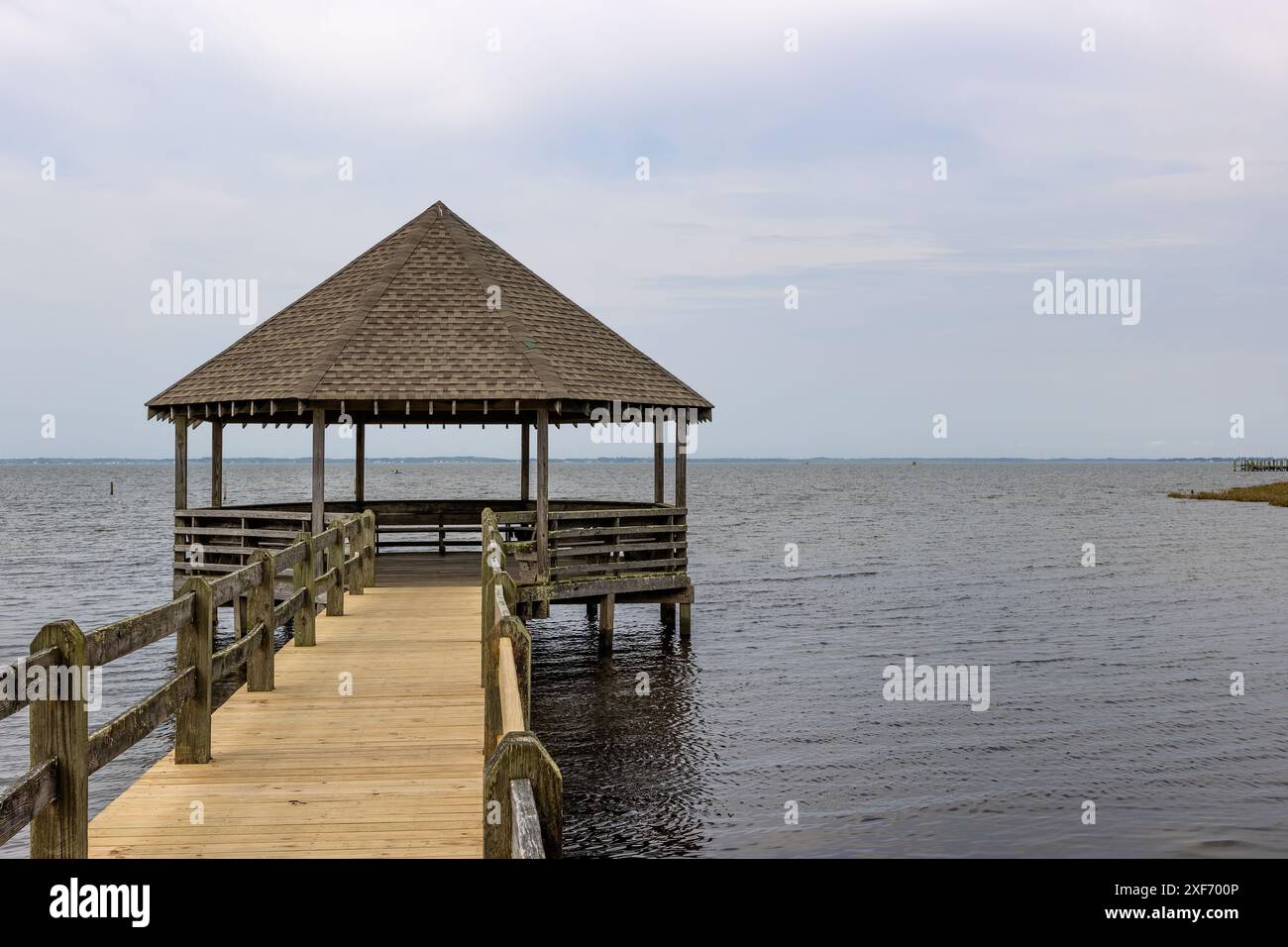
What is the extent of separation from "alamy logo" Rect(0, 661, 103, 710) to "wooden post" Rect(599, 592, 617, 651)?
1350 centimetres

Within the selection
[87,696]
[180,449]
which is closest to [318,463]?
[180,449]

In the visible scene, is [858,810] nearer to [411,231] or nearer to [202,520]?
→ [202,520]

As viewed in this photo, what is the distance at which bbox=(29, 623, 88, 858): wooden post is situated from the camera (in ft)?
16.2

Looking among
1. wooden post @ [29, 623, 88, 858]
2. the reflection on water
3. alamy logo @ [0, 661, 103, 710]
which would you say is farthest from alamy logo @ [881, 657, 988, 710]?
alamy logo @ [0, 661, 103, 710]

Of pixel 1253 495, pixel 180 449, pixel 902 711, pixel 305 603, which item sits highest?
pixel 180 449

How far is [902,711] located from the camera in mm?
16844

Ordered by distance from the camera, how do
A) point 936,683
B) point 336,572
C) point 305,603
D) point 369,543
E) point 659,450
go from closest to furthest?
point 305,603, point 336,572, point 369,543, point 936,683, point 659,450

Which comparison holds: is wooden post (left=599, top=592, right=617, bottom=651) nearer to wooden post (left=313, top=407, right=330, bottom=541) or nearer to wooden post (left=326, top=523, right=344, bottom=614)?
wooden post (left=313, top=407, right=330, bottom=541)

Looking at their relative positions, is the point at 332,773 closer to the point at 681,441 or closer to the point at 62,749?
the point at 62,749

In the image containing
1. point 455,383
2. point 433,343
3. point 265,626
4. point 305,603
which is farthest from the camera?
point 433,343

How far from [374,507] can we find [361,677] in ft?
40.1

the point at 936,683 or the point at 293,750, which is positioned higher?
the point at 293,750
